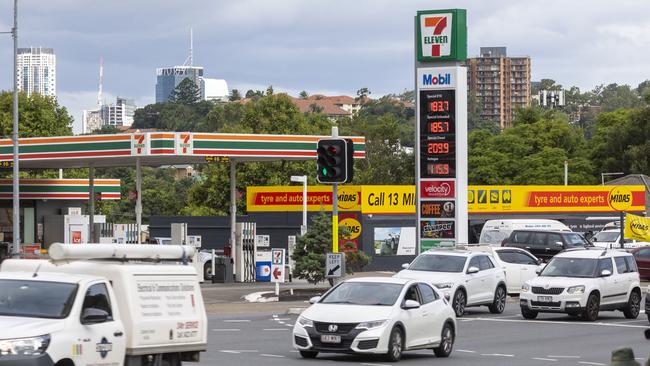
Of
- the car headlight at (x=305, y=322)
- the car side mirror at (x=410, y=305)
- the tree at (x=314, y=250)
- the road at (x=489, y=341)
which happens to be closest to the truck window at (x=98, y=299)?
the road at (x=489, y=341)

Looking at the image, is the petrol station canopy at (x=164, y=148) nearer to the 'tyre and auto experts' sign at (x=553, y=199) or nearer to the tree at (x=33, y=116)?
the 'tyre and auto experts' sign at (x=553, y=199)

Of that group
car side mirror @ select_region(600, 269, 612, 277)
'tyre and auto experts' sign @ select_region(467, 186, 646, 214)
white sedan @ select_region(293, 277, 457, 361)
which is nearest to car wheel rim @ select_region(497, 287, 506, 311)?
car side mirror @ select_region(600, 269, 612, 277)

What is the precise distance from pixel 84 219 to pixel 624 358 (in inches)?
1902

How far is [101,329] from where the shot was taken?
50.2ft

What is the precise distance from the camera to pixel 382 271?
5838 cm

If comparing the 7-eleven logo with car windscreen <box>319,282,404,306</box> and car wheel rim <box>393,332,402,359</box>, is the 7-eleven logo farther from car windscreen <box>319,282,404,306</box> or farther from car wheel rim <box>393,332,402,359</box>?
car wheel rim <box>393,332,402,359</box>

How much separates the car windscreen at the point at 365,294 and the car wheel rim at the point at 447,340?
1.27 metres

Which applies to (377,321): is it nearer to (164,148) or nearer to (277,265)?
(277,265)

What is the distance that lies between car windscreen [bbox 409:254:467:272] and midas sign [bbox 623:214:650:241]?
23.7m

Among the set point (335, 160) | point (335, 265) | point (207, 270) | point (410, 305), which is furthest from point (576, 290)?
point (207, 270)

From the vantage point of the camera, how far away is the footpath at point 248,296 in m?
36.2

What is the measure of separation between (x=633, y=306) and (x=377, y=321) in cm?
1420

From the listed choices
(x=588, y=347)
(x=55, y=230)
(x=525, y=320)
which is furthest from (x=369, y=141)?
(x=588, y=347)

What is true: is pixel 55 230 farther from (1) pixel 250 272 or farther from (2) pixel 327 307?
(2) pixel 327 307
